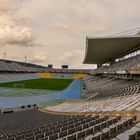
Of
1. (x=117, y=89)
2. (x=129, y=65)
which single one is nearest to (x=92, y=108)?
(x=117, y=89)

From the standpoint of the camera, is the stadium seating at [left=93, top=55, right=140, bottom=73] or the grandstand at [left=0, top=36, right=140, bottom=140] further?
the stadium seating at [left=93, top=55, right=140, bottom=73]

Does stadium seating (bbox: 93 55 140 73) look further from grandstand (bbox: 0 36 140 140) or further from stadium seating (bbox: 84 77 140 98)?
stadium seating (bbox: 84 77 140 98)

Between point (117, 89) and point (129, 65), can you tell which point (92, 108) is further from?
point (129, 65)

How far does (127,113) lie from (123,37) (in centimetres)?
3568

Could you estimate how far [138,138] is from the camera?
24.9 ft

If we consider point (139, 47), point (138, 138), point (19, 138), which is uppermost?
point (139, 47)

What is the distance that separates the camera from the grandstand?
32.5ft

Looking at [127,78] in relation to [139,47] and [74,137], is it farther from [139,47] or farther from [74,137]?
[74,137]

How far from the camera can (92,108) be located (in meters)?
22.2

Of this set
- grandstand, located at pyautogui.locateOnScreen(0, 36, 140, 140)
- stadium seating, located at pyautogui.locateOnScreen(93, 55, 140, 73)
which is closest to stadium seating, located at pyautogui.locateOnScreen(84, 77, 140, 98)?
grandstand, located at pyautogui.locateOnScreen(0, 36, 140, 140)

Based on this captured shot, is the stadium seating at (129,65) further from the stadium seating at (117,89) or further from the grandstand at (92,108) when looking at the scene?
the stadium seating at (117,89)

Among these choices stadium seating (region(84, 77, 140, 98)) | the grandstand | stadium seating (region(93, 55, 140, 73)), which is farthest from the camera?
stadium seating (region(93, 55, 140, 73))

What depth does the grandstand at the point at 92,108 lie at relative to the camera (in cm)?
990

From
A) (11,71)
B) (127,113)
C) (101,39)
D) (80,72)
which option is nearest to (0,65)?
(11,71)
